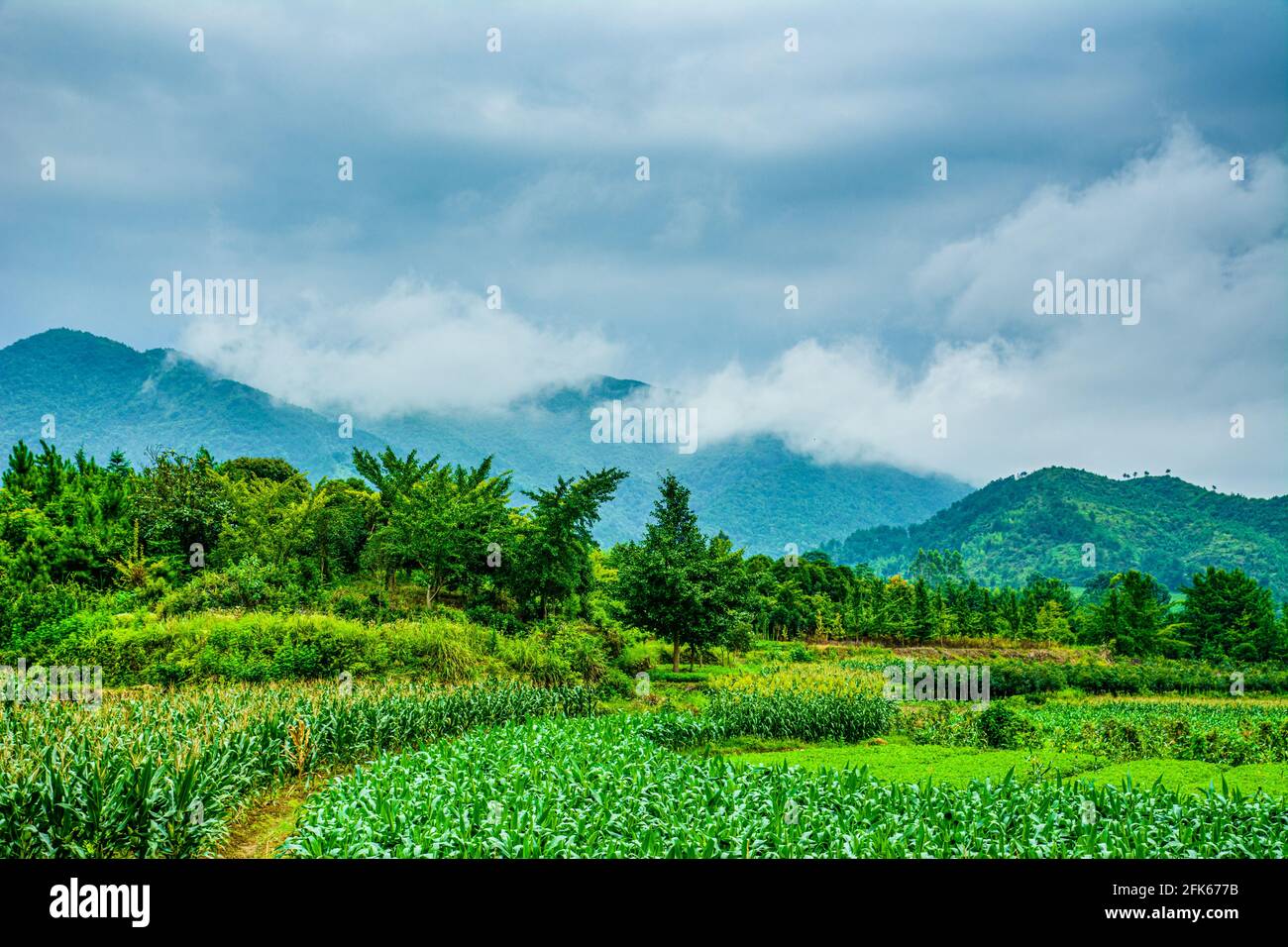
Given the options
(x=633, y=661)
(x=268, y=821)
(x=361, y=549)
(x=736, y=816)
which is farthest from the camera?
(x=361, y=549)

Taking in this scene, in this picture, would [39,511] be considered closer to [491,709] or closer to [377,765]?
[491,709]

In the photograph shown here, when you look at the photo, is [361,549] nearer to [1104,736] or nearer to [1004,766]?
[1004,766]

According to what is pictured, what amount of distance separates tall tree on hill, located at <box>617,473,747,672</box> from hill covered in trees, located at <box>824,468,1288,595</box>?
6797cm

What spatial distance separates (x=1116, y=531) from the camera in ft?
301

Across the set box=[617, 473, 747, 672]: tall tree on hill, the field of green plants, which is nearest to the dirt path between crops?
the field of green plants

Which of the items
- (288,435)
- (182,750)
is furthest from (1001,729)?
(288,435)

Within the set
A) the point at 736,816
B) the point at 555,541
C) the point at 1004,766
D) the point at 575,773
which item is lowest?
the point at 1004,766

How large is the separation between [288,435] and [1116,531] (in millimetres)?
146209

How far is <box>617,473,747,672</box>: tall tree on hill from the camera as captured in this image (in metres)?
20.1

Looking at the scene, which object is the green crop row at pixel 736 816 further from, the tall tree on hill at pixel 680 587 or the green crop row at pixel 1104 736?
the tall tree on hill at pixel 680 587
